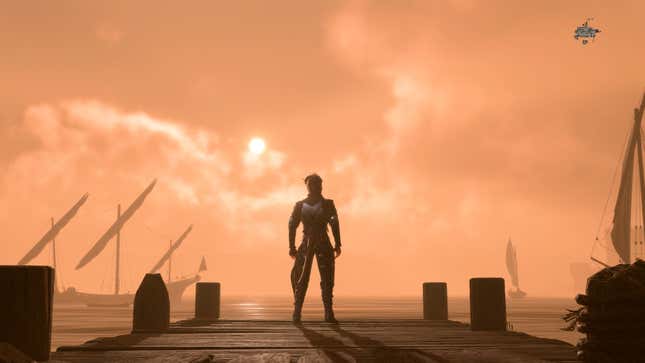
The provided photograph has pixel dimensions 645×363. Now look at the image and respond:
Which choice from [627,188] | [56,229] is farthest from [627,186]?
[56,229]

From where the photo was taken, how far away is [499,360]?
5.98 m

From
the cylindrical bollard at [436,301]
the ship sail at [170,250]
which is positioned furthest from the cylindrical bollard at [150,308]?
the ship sail at [170,250]

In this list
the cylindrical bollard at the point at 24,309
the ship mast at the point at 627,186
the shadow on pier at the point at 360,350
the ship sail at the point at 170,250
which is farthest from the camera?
the ship sail at the point at 170,250

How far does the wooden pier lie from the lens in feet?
20.3

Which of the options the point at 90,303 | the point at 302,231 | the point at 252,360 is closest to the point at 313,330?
the point at 302,231

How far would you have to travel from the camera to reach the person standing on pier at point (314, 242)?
12078 millimetres

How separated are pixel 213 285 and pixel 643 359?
10.5 m

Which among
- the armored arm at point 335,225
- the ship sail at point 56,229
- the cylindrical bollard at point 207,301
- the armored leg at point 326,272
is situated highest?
the ship sail at point 56,229

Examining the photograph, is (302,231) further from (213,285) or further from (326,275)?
(213,285)

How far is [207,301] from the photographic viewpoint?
47.2ft

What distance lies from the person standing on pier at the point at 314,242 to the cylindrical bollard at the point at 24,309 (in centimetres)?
691

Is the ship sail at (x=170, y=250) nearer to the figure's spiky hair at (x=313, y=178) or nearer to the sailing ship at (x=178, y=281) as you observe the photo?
the sailing ship at (x=178, y=281)

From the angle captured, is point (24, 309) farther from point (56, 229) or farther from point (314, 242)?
point (56, 229)

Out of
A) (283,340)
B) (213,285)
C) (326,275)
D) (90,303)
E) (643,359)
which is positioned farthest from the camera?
(90,303)
